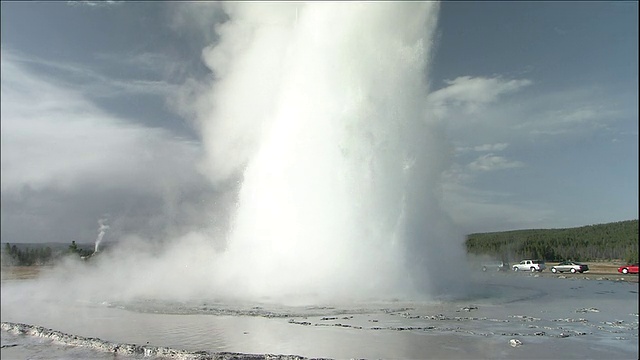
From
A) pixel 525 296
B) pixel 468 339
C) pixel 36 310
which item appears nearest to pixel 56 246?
pixel 36 310

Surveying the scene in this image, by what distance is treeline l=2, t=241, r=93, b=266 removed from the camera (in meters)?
Answer: 34.8

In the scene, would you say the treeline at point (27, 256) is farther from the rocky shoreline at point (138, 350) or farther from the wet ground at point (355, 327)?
the rocky shoreline at point (138, 350)

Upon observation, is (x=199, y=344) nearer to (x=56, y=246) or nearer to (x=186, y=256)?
(x=186, y=256)

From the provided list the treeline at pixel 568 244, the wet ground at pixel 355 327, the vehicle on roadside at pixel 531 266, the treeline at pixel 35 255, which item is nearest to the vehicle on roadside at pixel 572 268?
the vehicle on roadside at pixel 531 266

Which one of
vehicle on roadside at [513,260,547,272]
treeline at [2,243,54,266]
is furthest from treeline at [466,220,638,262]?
treeline at [2,243,54,266]

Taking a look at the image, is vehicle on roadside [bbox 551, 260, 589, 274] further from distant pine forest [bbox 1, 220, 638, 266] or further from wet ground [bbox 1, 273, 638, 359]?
wet ground [bbox 1, 273, 638, 359]

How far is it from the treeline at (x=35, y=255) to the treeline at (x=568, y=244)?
36.4 meters

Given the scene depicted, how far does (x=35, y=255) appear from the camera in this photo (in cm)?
3741

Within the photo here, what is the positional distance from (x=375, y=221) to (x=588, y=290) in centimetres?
906

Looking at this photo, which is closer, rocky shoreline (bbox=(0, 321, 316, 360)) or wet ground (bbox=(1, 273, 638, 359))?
rocky shoreline (bbox=(0, 321, 316, 360))

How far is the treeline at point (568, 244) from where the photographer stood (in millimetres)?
52906

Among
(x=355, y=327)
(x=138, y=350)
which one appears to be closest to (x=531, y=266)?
(x=355, y=327)

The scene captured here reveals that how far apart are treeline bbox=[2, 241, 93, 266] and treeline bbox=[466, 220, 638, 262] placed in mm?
36379

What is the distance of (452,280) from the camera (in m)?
18.9
